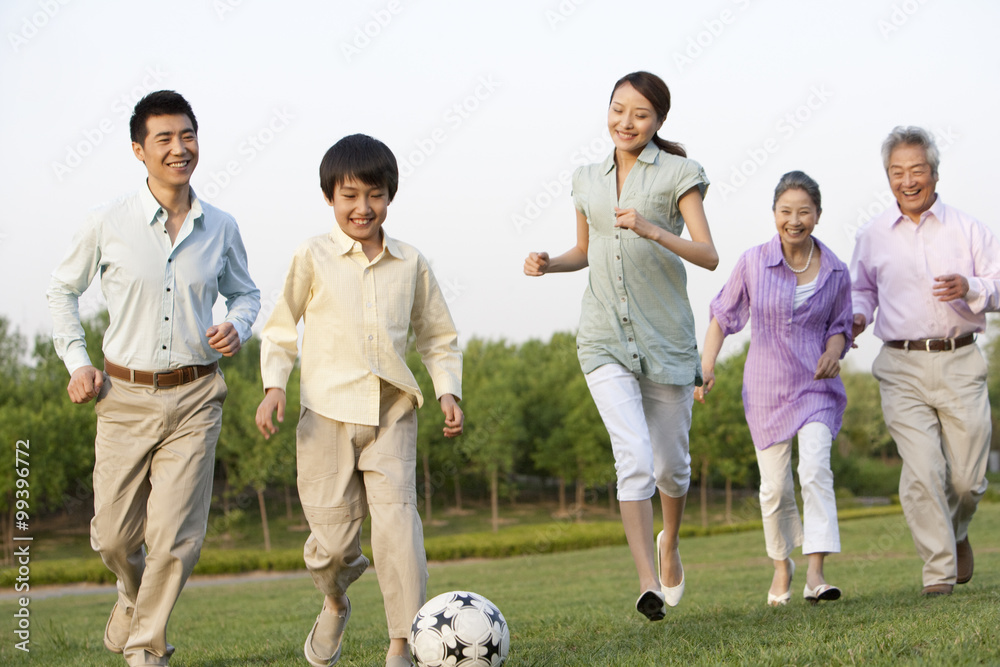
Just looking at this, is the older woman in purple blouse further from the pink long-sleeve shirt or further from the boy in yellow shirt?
the boy in yellow shirt

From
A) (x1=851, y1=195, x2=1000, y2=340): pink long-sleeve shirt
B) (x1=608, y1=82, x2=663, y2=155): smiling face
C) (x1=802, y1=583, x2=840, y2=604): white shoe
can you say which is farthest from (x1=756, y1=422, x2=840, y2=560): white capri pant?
(x1=608, y1=82, x2=663, y2=155): smiling face

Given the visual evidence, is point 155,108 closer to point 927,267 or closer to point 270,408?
point 270,408

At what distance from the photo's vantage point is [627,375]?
229 inches

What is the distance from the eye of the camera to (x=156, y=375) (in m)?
5.14

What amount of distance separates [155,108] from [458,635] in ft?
11.2

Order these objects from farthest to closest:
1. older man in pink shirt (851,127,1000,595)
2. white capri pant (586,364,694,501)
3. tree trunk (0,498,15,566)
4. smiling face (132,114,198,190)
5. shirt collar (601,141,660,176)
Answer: tree trunk (0,498,15,566) < older man in pink shirt (851,127,1000,595) < shirt collar (601,141,660,176) < white capri pant (586,364,694,501) < smiling face (132,114,198,190)

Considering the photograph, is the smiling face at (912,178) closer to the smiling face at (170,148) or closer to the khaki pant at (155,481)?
the smiling face at (170,148)

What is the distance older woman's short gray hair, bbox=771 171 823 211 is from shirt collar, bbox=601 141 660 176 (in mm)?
1290

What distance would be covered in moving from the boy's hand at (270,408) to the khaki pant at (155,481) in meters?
0.63

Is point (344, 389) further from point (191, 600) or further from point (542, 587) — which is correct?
point (191, 600)

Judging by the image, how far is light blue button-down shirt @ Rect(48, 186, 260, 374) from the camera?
5.18 meters

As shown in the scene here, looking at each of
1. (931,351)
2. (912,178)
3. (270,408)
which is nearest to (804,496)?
(931,351)

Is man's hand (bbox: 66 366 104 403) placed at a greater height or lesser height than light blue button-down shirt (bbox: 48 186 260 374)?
lesser

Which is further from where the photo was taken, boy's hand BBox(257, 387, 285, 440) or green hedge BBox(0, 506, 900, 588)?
green hedge BBox(0, 506, 900, 588)
